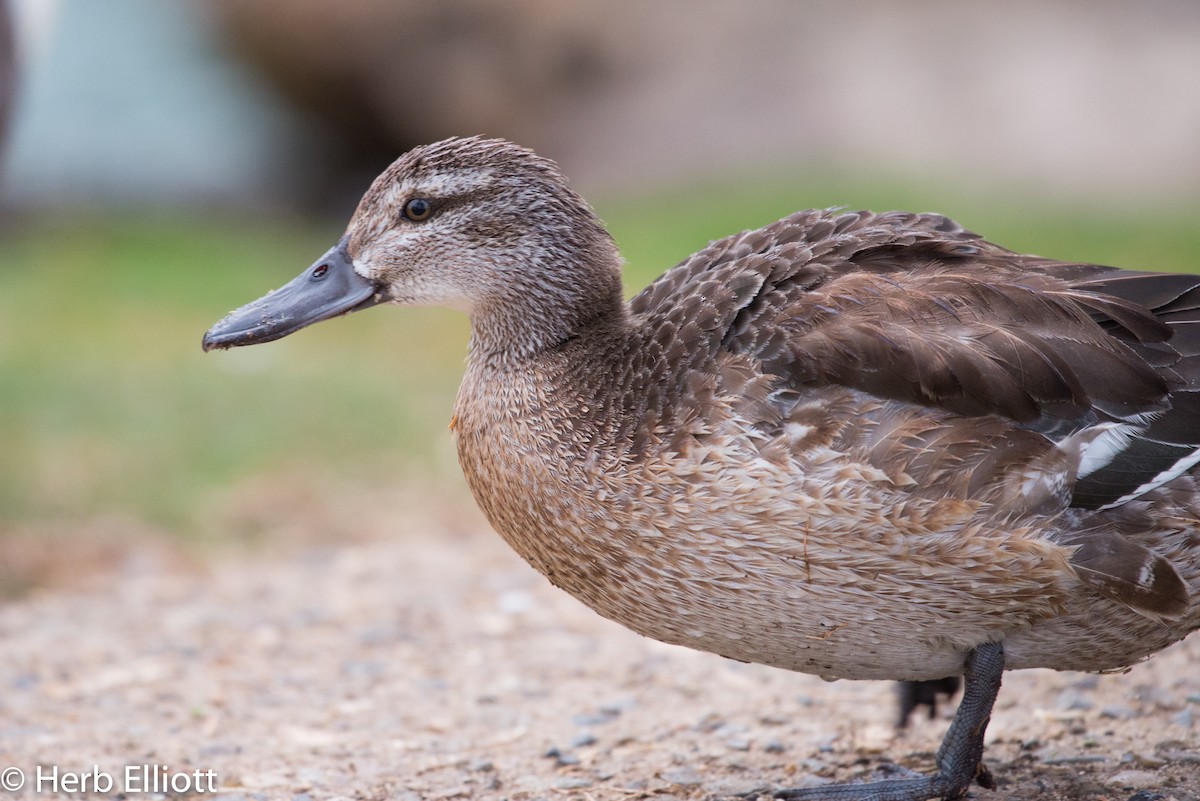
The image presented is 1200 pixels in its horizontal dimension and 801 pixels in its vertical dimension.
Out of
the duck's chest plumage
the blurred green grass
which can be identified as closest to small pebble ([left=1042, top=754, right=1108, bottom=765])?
the duck's chest plumage

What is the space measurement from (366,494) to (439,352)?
2482mm

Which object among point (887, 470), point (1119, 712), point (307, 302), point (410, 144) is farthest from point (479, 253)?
point (410, 144)

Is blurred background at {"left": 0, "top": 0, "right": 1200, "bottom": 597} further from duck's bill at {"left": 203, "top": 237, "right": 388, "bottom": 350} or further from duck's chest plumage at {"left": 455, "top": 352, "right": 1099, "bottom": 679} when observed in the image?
duck's chest plumage at {"left": 455, "top": 352, "right": 1099, "bottom": 679}

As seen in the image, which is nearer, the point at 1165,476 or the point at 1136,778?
the point at 1165,476

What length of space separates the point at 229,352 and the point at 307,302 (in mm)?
5528

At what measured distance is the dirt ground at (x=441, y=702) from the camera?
154 inches

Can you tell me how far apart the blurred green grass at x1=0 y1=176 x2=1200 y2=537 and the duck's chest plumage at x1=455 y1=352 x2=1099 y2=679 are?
365cm

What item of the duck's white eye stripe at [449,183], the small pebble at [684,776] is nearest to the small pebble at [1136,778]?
the small pebble at [684,776]

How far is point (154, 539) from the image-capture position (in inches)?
257

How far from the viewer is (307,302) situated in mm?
3838

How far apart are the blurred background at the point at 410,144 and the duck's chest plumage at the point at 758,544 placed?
11.8ft

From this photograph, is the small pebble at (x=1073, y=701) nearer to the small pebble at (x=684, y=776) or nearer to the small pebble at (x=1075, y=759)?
the small pebble at (x=1075, y=759)

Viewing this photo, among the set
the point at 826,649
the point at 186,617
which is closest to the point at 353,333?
the point at 186,617

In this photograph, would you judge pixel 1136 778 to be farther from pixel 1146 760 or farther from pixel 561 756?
pixel 561 756
